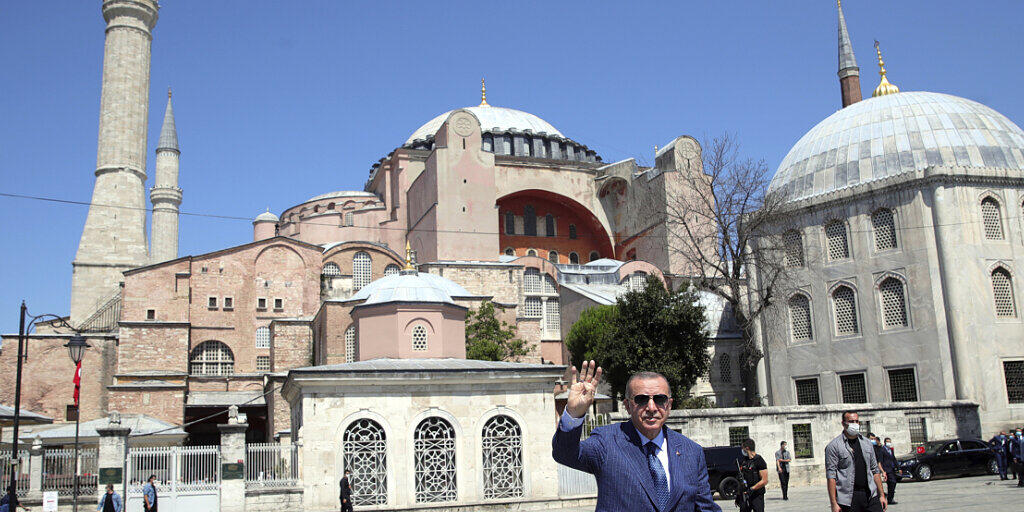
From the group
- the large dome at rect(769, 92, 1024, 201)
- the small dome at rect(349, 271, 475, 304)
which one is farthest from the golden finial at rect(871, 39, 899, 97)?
the small dome at rect(349, 271, 475, 304)

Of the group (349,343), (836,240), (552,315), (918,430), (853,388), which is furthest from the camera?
(552,315)

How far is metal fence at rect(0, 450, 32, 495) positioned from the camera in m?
17.1

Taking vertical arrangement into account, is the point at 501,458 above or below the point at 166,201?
below

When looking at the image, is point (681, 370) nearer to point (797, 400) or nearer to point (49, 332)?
point (797, 400)

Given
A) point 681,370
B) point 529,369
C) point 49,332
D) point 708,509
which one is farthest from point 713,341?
point 708,509

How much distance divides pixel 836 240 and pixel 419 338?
14824 mm

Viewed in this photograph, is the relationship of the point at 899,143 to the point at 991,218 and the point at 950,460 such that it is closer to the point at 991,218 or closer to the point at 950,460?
the point at 991,218

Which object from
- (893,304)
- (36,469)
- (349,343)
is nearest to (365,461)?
(36,469)

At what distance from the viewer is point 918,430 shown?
A: 23.6 m

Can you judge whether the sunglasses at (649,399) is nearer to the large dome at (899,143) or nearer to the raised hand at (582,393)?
the raised hand at (582,393)

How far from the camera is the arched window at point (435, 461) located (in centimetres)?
1888

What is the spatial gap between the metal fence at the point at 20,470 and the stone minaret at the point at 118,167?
855 inches

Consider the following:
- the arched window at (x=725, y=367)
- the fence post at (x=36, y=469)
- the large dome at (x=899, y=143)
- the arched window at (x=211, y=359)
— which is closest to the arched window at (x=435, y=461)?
the fence post at (x=36, y=469)

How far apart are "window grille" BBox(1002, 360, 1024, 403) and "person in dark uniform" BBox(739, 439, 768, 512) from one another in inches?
783
